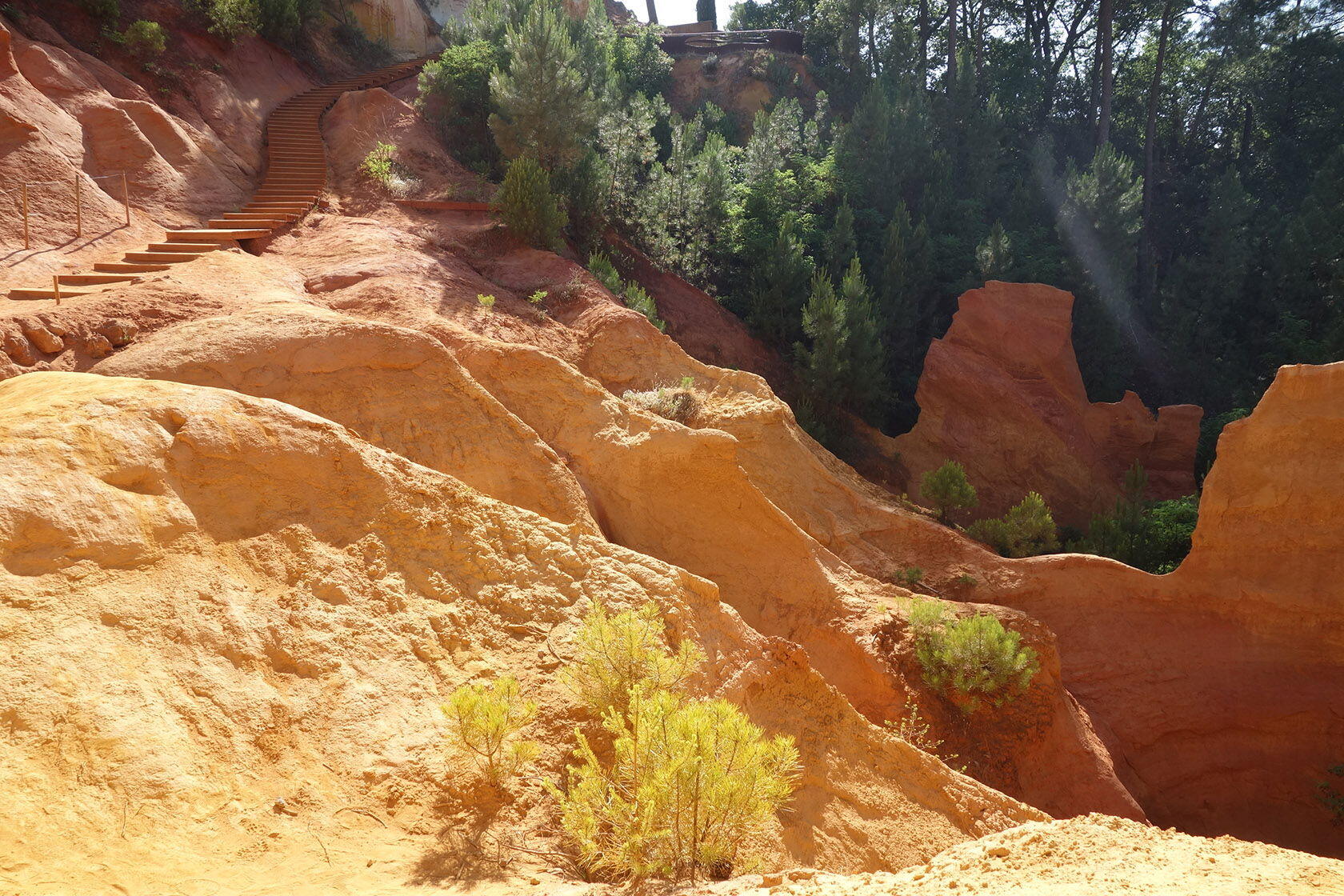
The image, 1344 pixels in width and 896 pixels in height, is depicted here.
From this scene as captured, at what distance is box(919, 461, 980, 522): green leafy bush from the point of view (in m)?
15.8

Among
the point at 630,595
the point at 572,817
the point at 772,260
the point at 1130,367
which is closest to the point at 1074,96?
the point at 1130,367

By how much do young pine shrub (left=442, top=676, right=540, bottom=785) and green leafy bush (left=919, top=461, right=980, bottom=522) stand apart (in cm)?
1159

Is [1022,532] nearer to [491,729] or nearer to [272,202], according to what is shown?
[491,729]

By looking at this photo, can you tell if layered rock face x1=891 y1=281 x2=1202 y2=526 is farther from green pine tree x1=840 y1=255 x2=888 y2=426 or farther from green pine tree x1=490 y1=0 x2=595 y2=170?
green pine tree x1=490 y1=0 x2=595 y2=170

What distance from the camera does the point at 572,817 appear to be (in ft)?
16.6

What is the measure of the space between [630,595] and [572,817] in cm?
254

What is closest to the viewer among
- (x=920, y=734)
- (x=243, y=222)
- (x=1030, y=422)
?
(x=920, y=734)

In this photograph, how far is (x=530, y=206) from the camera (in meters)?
16.0

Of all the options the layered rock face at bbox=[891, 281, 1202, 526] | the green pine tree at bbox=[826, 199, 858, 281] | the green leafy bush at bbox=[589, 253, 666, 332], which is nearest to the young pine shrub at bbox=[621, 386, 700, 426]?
the green leafy bush at bbox=[589, 253, 666, 332]

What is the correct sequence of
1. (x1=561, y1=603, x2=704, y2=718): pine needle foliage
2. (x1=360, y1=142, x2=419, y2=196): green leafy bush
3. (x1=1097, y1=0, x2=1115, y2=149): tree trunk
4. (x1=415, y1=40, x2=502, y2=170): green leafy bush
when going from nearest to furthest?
(x1=561, y1=603, x2=704, y2=718): pine needle foliage < (x1=360, y1=142, x2=419, y2=196): green leafy bush < (x1=415, y1=40, x2=502, y2=170): green leafy bush < (x1=1097, y1=0, x2=1115, y2=149): tree trunk

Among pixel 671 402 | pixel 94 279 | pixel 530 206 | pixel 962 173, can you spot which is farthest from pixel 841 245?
pixel 94 279

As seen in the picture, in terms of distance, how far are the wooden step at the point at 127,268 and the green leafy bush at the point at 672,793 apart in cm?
1076

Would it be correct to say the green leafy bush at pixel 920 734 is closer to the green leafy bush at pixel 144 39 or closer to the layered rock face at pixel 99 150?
the layered rock face at pixel 99 150

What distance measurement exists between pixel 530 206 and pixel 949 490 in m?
9.04
